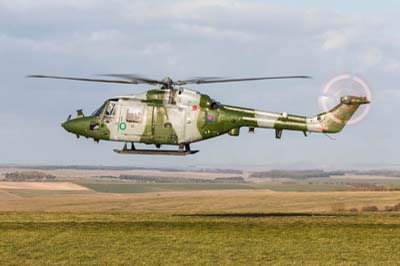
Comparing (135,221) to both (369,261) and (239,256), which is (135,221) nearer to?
(239,256)

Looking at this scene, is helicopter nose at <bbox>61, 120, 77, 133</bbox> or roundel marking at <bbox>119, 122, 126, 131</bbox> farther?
helicopter nose at <bbox>61, 120, 77, 133</bbox>

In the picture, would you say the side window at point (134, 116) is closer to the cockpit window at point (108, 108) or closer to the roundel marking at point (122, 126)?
the roundel marking at point (122, 126)

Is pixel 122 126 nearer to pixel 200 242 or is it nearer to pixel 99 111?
pixel 99 111

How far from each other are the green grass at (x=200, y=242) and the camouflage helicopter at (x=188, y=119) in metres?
4.29

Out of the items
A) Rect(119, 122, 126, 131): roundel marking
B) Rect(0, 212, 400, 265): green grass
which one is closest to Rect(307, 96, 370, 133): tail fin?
Rect(0, 212, 400, 265): green grass

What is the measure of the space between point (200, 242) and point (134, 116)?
10.7 meters

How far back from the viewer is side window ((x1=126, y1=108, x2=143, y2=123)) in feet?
124

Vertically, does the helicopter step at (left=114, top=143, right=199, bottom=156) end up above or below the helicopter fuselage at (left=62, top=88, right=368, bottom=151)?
below

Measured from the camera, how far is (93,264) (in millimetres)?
24859

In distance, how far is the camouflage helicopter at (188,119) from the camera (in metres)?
37.1

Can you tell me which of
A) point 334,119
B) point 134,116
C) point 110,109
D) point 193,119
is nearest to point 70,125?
point 110,109

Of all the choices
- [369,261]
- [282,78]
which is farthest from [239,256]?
[282,78]

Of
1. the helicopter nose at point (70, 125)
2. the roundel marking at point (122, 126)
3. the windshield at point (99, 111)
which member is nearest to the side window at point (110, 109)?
the windshield at point (99, 111)

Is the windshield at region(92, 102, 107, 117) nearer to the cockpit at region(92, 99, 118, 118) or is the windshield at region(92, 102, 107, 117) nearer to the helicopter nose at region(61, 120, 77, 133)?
the cockpit at region(92, 99, 118, 118)
